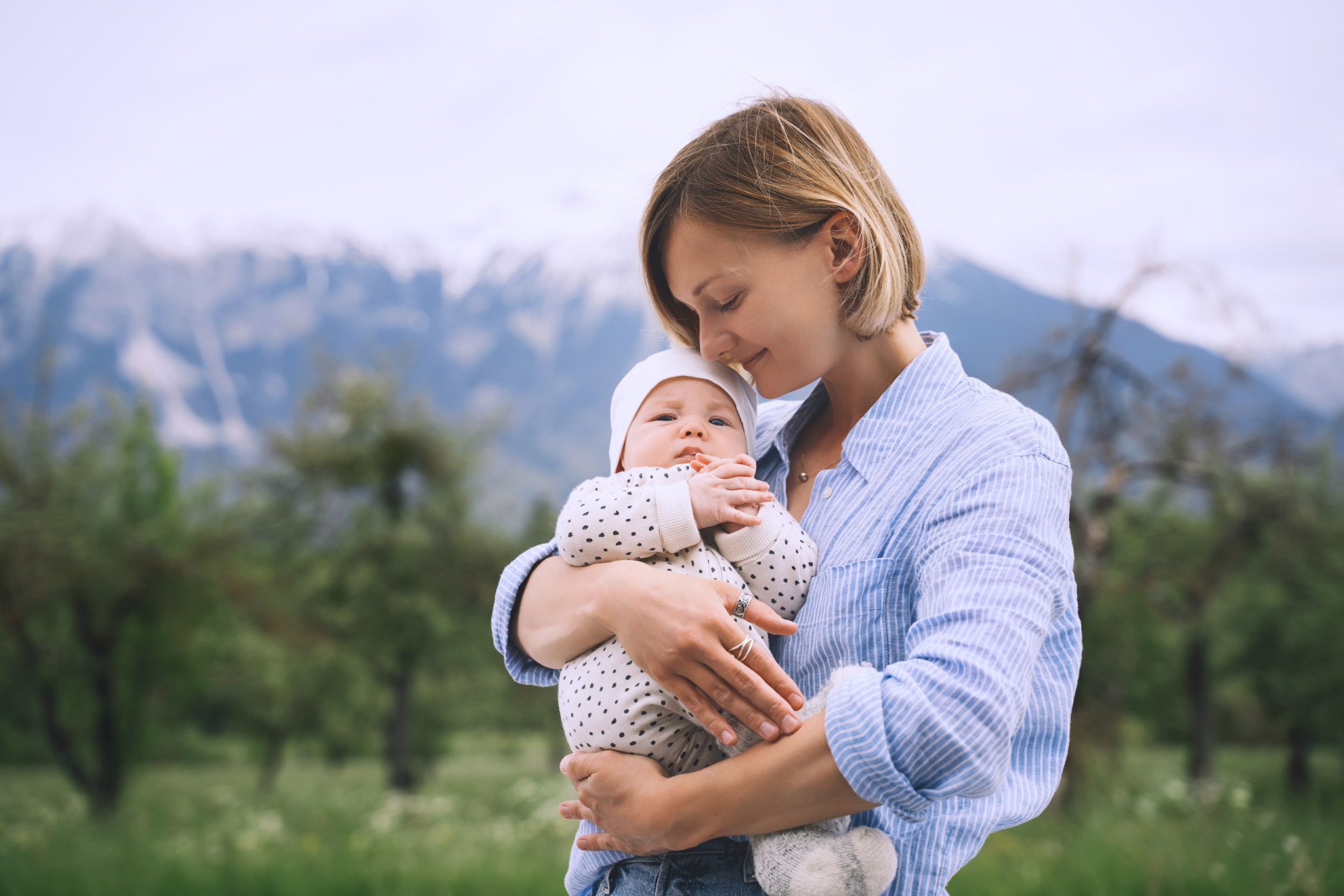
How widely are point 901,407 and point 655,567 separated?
45cm

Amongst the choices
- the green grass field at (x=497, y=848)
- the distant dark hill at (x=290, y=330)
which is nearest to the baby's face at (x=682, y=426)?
the green grass field at (x=497, y=848)

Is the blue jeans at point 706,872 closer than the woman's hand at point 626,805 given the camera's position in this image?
No

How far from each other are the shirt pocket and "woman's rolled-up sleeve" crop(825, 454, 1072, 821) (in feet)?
0.42

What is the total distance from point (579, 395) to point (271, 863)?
75.0m

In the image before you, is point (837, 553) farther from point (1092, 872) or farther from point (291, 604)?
point (291, 604)

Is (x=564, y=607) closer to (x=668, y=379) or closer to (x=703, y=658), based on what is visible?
(x=703, y=658)

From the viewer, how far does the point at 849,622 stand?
1176 mm

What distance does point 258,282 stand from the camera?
303 ft

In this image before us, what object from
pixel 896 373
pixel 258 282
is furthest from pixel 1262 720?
Answer: pixel 258 282

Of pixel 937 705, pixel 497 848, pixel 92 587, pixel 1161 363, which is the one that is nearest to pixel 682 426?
pixel 937 705

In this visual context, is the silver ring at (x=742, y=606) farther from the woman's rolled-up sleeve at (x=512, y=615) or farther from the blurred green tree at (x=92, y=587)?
the blurred green tree at (x=92, y=587)

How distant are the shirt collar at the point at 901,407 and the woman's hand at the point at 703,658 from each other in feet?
1.10

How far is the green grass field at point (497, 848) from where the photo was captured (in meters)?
3.75

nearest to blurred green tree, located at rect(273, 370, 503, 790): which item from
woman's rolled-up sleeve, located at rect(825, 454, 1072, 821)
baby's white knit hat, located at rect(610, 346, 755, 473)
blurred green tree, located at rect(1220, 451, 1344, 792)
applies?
blurred green tree, located at rect(1220, 451, 1344, 792)
